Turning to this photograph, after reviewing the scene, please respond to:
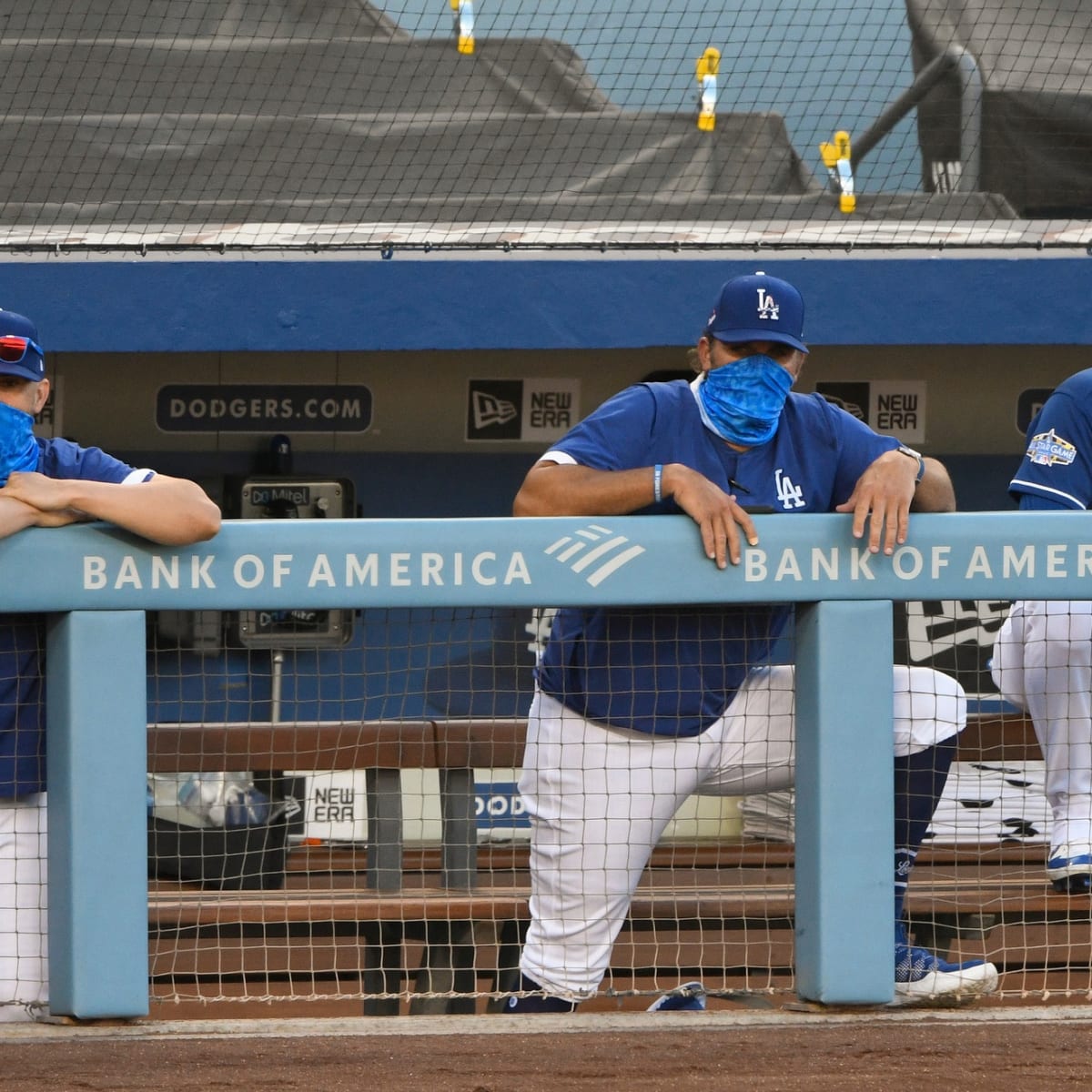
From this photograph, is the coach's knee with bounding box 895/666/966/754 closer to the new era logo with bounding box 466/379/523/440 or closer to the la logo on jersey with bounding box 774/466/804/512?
the la logo on jersey with bounding box 774/466/804/512

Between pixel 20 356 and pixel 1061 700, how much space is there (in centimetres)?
199

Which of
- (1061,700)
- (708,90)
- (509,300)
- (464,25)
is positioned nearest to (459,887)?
(1061,700)

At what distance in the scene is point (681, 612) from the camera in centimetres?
272

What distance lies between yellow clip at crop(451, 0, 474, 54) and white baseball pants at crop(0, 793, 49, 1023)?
4.89 m

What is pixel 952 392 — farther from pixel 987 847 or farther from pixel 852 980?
pixel 852 980

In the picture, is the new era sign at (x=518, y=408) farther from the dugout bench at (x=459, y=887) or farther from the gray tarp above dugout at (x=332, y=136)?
the dugout bench at (x=459, y=887)

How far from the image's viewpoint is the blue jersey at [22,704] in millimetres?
2508

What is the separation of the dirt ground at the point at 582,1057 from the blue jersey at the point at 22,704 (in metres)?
0.42

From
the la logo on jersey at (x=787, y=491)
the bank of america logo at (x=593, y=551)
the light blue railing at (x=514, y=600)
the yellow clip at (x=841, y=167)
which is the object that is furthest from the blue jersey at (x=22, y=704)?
the yellow clip at (x=841, y=167)

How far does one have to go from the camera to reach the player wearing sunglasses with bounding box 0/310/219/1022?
2350 mm

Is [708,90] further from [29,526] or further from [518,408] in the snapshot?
[29,526]

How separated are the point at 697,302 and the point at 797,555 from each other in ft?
11.0

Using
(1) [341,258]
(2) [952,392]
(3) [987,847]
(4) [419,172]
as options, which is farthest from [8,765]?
(2) [952,392]

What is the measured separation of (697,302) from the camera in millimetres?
5707
